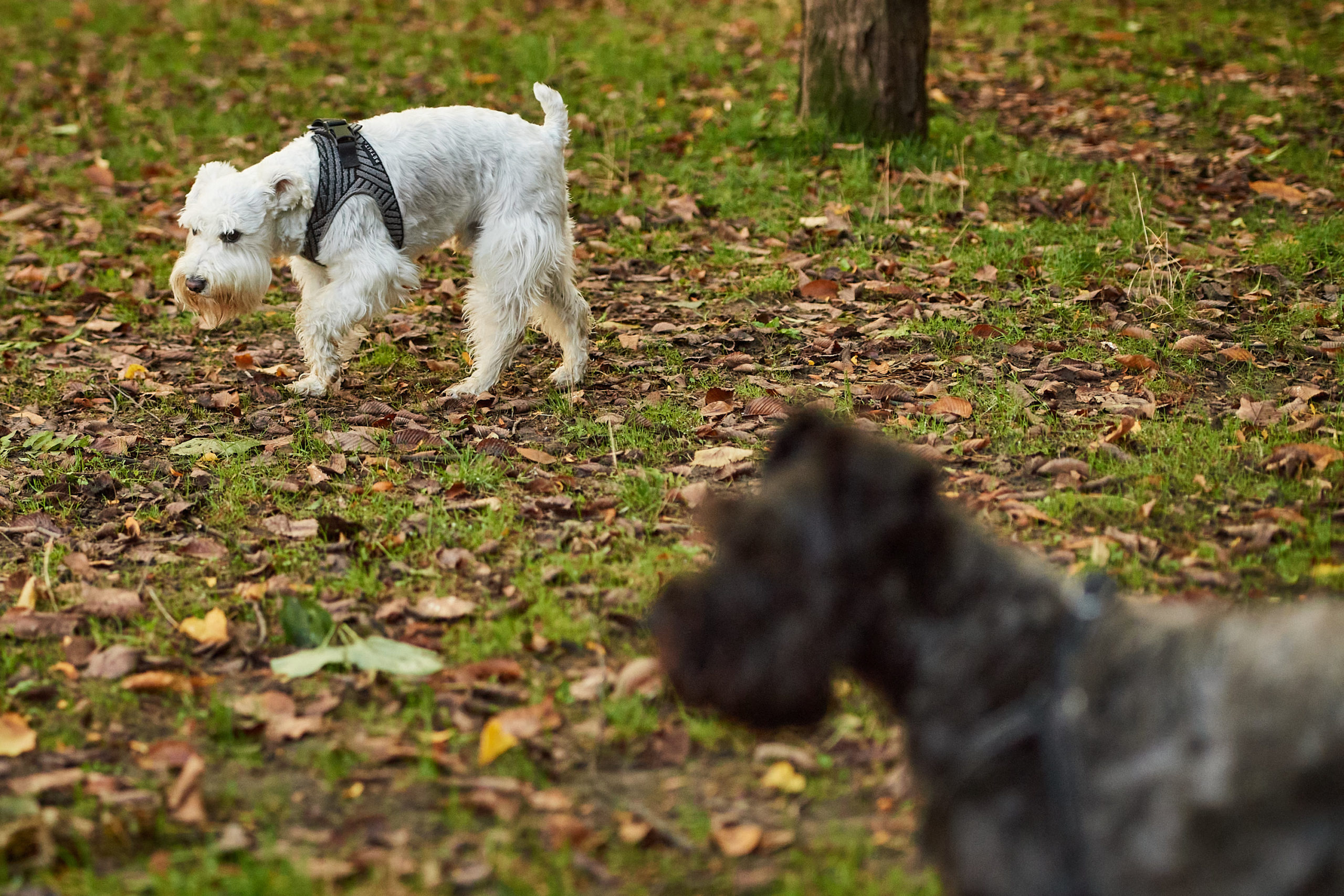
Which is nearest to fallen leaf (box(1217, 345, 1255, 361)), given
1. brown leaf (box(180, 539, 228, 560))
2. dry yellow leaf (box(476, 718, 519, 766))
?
dry yellow leaf (box(476, 718, 519, 766))

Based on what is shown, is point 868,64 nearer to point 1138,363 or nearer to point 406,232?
point 1138,363

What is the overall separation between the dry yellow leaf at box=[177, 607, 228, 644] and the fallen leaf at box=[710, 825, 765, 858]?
1.73 metres

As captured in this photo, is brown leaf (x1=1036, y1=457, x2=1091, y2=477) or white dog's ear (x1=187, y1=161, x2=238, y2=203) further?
white dog's ear (x1=187, y1=161, x2=238, y2=203)

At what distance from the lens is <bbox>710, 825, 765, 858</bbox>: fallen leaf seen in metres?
2.66

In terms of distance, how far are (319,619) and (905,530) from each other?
2.07 metres

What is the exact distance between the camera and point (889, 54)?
8.07 metres

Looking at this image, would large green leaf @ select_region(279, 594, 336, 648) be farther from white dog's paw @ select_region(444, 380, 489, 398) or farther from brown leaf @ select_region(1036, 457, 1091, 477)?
brown leaf @ select_region(1036, 457, 1091, 477)

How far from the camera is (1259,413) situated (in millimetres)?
4648

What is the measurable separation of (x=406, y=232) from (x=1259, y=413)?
386cm

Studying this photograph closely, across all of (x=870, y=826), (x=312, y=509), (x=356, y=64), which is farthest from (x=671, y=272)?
(x=356, y=64)

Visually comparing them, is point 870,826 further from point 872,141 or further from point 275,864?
point 872,141

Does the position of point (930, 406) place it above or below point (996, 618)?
below

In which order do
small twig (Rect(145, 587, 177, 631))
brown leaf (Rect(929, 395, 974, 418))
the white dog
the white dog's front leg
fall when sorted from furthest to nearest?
the white dog's front leg, the white dog, brown leaf (Rect(929, 395, 974, 418)), small twig (Rect(145, 587, 177, 631))

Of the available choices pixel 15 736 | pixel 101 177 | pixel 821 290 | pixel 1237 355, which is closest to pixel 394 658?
pixel 15 736
